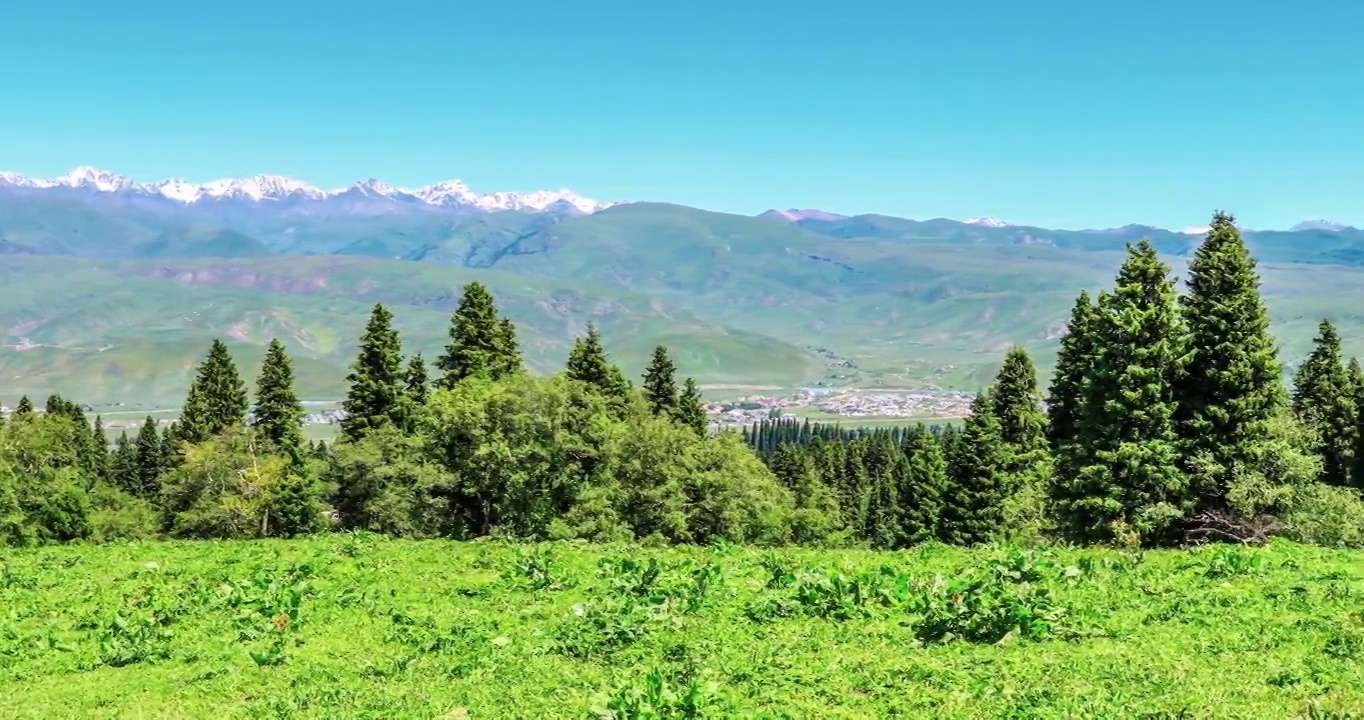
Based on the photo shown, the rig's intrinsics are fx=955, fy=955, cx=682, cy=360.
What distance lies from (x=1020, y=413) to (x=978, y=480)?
23.8 feet

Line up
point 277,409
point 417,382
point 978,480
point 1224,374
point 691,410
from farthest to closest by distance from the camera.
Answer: point 691,410 < point 277,409 < point 417,382 < point 978,480 < point 1224,374

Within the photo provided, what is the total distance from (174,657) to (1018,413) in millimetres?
63155

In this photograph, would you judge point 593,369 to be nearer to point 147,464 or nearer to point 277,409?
point 277,409

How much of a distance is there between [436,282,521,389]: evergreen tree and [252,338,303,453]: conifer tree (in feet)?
52.5

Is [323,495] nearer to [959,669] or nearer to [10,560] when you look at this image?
[10,560]

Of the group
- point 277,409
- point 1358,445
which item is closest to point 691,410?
point 277,409

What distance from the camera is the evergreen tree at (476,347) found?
61.8 metres

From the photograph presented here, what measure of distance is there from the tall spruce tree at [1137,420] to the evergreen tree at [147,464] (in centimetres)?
9814

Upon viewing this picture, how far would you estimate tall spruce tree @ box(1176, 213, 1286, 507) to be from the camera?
1513 inches

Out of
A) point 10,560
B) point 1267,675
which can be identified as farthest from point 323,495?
point 1267,675

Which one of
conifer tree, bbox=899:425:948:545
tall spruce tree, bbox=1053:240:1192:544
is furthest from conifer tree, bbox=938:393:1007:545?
tall spruce tree, bbox=1053:240:1192:544

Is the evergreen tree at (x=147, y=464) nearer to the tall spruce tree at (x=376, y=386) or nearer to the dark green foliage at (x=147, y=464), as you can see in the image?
the dark green foliage at (x=147, y=464)

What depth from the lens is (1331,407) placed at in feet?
231

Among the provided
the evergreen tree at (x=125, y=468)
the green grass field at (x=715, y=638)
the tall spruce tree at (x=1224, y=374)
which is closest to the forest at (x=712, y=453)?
the tall spruce tree at (x=1224, y=374)
